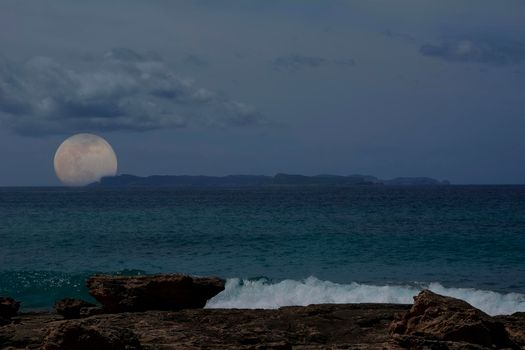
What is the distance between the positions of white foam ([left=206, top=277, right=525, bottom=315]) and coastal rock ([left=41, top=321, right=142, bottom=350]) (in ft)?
73.2

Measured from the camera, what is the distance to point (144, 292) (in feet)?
44.3

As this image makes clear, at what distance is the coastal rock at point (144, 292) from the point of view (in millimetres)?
13406

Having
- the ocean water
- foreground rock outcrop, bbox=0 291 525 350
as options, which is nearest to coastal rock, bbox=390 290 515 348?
foreground rock outcrop, bbox=0 291 525 350

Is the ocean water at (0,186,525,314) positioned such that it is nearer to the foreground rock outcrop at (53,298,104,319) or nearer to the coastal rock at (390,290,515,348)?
the foreground rock outcrop at (53,298,104,319)

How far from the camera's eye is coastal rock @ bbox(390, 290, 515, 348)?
897cm

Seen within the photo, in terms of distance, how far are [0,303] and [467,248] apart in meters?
42.5

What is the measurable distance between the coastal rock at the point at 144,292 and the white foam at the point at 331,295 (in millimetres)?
16284

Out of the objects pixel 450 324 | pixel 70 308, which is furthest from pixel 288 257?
pixel 450 324

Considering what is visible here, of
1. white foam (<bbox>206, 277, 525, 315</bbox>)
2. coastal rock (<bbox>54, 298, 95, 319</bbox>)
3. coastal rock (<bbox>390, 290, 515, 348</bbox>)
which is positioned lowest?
white foam (<bbox>206, 277, 525, 315</bbox>)

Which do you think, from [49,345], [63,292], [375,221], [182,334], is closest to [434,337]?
[182,334]

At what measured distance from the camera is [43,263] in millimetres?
44969

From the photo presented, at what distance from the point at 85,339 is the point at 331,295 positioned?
25250 mm

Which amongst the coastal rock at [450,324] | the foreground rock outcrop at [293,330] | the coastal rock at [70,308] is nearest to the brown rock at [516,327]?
the foreground rock outcrop at [293,330]

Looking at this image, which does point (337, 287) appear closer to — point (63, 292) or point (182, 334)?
point (63, 292)
